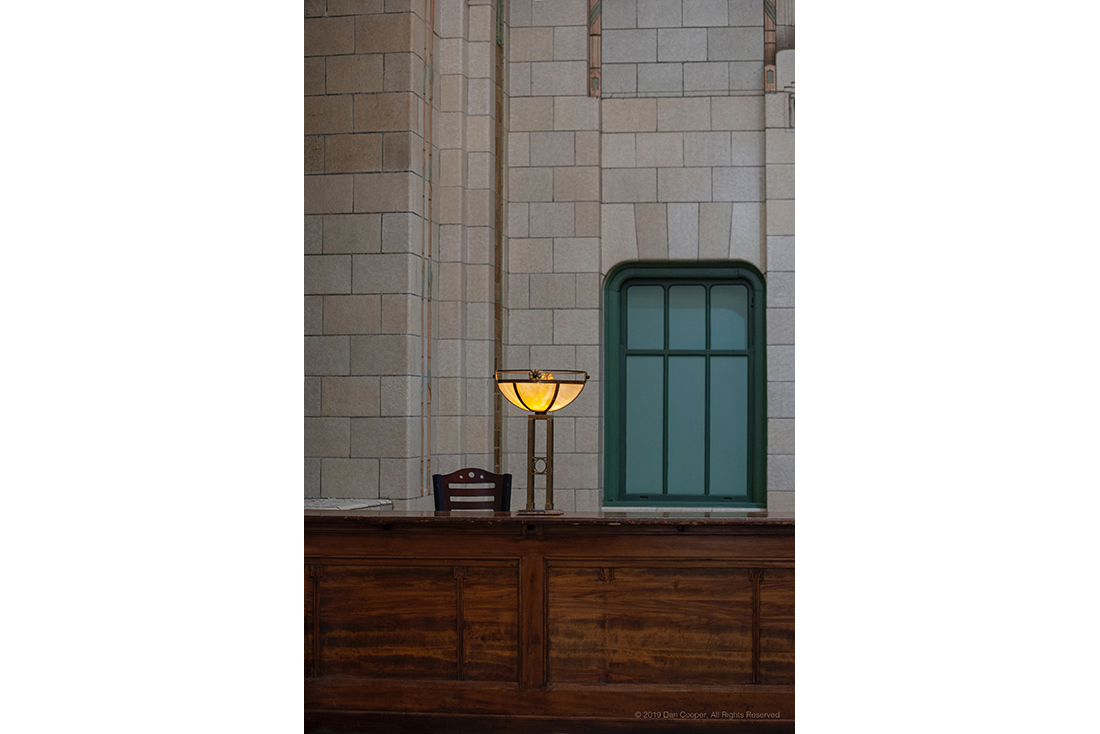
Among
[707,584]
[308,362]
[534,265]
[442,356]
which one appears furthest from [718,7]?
[707,584]

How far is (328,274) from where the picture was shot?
5.80 meters

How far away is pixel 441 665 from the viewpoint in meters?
4.02

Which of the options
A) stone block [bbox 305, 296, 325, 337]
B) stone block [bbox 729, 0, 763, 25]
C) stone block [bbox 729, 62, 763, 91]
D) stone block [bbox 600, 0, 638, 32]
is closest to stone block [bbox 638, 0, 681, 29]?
stone block [bbox 600, 0, 638, 32]

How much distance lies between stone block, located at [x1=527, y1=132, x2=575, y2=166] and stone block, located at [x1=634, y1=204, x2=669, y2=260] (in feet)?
1.90

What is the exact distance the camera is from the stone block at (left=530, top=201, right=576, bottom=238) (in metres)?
6.70

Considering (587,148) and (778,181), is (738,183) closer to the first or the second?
(778,181)

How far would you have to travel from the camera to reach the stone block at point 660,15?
6.71 metres

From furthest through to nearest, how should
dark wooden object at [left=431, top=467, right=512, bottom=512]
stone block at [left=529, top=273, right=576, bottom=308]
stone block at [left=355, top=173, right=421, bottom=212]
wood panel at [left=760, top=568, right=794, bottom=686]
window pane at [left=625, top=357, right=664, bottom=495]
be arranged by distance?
window pane at [left=625, top=357, right=664, bottom=495]
stone block at [left=529, top=273, right=576, bottom=308]
stone block at [left=355, top=173, right=421, bottom=212]
dark wooden object at [left=431, top=467, right=512, bottom=512]
wood panel at [left=760, top=568, right=794, bottom=686]

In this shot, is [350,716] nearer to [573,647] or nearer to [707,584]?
[573,647]

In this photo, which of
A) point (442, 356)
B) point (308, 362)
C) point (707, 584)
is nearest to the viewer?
point (707, 584)

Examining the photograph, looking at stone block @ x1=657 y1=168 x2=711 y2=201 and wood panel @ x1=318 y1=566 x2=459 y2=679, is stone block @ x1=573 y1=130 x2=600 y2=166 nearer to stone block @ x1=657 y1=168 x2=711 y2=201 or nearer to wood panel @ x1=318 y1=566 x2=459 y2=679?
stone block @ x1=657 y1=168 x2=711 y2=201

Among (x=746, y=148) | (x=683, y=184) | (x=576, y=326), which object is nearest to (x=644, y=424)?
(x=576, y=326)

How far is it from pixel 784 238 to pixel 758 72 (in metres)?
1.10

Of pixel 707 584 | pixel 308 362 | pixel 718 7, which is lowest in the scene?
pixel 707 584
